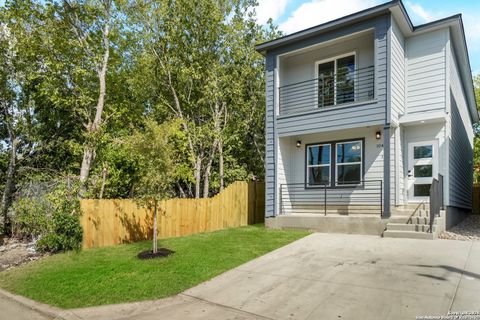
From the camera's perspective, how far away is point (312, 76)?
12750mm

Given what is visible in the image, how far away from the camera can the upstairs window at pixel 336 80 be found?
39.3 feet

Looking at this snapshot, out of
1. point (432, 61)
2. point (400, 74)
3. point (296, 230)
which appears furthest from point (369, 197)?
point (432, 61)

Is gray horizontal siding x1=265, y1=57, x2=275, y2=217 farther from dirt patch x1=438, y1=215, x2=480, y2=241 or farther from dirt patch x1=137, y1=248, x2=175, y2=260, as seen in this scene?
dirt patch x1=438, y1=215, x2=480, y2=241

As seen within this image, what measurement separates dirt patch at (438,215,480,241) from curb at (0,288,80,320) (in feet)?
28.8

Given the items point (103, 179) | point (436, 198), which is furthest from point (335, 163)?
point (103, 179)

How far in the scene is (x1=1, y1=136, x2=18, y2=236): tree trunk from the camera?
11893 millimetres

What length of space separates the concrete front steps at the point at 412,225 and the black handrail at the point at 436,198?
0.18 m

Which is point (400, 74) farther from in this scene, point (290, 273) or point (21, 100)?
point (21, 100)

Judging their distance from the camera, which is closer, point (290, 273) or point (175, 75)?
point (290, 273)

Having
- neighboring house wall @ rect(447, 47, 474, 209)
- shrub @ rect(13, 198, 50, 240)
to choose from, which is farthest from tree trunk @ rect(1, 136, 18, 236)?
neighboring house wall @ rect(447, 47, 474, 209)

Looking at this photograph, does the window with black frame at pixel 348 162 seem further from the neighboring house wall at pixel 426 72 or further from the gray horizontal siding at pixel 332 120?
the neighboring house wall at pixel 426 72

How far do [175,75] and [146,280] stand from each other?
10.4m

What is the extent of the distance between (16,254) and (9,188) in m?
4.68

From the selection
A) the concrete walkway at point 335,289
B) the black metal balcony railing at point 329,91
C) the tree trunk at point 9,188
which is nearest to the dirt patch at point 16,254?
the tree trunk at point 9,188
